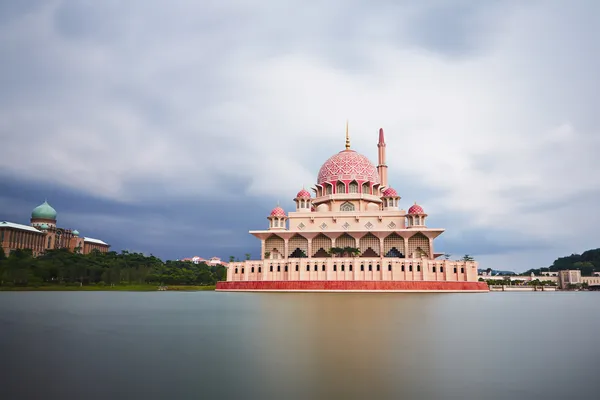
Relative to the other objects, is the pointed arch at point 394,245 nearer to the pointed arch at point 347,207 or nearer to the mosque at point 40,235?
the pointed arch at point 347,207

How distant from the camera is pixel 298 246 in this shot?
45.7 meters

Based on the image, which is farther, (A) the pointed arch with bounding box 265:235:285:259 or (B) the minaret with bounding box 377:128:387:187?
(B) the minaret with bounding box 377:128:387:187

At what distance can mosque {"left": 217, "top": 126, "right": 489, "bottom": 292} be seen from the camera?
124ft

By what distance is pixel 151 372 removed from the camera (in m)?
5.92

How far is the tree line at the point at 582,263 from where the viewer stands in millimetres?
89938

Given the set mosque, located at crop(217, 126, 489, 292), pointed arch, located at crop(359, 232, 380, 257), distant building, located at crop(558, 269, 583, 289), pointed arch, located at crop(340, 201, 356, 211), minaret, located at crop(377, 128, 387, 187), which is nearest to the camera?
mosque, located at crop(217, 126, 489, 292)

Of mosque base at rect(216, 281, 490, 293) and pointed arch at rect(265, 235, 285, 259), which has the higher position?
pointed arch at rect(265, 235, 285, 259)

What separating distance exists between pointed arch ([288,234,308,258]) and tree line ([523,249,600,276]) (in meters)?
70.9

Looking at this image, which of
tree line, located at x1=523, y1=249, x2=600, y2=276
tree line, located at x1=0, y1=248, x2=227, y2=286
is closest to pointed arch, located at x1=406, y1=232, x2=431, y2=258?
tree line, located at x1=0, y1=248, x2=227, y2=286

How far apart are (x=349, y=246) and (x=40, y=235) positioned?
4603 cm

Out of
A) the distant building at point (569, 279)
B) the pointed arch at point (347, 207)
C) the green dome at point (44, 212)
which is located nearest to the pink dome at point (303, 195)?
the pointed arch at point (347, 207)

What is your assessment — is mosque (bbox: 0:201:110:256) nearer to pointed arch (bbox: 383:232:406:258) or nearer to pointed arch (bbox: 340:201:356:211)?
pointed arch (bbox: 340:201:356:211)

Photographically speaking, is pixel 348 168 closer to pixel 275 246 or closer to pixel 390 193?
pixel 390 193

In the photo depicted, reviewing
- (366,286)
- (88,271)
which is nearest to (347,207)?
(366,286)
